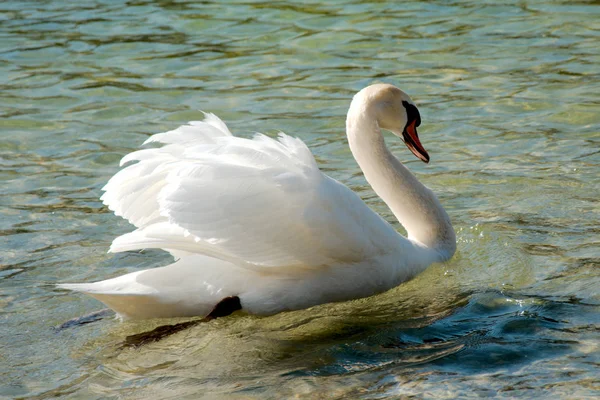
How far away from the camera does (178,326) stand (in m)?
5.13

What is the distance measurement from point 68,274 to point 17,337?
0.89m

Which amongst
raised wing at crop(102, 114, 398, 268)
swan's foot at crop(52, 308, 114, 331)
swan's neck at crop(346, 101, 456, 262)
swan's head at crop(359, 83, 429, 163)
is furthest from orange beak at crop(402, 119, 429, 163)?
swan's foot at crop(52, 308, 114, 331)

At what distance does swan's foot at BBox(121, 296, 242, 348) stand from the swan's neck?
46.8 inches

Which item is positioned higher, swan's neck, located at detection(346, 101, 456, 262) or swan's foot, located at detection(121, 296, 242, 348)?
swan's neck, located at detection(346, 101, 456, 262)

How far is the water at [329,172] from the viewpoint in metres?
4.59

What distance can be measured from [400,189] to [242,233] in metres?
1.29

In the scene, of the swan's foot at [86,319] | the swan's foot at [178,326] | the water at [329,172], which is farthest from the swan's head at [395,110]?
the swan's foot at [86,319]

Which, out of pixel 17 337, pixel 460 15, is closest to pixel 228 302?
pixel 17 337

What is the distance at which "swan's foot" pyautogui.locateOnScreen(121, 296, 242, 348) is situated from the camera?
5.05m

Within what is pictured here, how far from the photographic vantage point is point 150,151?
17.4 feet

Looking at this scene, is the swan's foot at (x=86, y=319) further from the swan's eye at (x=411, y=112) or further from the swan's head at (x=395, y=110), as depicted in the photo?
the swan's eye at (x=411, y=112)

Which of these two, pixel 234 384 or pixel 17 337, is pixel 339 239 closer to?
pixel 234 384

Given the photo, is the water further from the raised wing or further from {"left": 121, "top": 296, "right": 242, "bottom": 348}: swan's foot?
the raised wing

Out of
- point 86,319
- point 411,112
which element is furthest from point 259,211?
point 411,112
